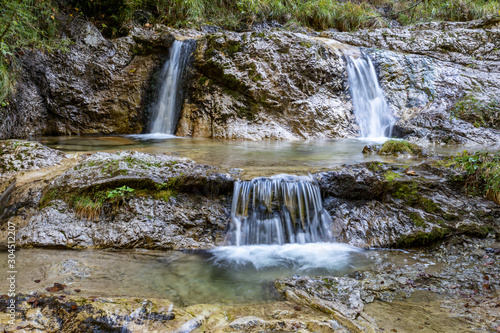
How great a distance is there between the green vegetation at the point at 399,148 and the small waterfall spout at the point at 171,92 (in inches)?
232

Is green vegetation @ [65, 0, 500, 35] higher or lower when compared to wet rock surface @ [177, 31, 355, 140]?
higher

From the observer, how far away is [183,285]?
Result: 9.16 ft

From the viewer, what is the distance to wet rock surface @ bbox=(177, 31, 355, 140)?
8.94 metres

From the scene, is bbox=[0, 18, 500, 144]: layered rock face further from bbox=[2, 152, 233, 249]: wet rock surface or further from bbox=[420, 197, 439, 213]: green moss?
bbox=[420, 197, 439, 213]: green moss

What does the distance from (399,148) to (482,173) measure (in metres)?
2.06

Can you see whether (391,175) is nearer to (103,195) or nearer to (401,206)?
(401,206)

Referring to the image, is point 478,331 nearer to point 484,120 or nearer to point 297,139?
point 297,139

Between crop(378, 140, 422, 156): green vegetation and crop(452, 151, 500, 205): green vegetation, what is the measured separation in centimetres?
163

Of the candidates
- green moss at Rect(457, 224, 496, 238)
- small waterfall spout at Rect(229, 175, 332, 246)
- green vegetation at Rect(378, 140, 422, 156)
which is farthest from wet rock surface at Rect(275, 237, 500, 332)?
green vegetation at Rect(378, 140, 422, 156)

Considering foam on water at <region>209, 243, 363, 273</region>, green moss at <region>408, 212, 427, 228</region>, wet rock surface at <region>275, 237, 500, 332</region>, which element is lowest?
foam on water at <region>209, 243, 363, 273</region>

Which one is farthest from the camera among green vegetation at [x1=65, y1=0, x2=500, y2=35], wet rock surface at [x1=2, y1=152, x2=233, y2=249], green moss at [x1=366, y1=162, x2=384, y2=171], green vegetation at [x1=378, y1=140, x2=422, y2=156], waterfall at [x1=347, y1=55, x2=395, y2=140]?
green vegetation at [x1=65, y1=0, x2=500, y2=35]

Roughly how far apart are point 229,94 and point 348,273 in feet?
22.8

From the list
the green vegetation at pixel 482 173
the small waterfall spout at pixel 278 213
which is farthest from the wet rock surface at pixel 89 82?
the green vegetation at pixel 482 173

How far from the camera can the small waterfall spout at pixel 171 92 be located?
9289 mm
